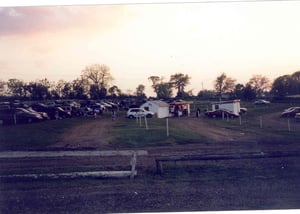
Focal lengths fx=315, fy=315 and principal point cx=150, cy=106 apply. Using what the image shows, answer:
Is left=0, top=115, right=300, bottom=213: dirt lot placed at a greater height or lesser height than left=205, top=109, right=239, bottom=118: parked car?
lesser

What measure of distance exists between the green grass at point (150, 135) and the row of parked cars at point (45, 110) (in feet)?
1.69

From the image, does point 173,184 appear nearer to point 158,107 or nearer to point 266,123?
point 158,107

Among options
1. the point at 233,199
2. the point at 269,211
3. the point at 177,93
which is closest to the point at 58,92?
the point at 177,93

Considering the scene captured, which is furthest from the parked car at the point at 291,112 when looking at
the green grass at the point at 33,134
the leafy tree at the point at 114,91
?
the green grass at the point at 33,134

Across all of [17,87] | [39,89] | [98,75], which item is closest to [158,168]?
[98,75]

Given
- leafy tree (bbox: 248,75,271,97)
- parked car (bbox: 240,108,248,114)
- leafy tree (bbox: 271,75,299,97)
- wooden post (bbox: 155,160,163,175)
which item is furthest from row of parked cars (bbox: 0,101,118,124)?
leafy tree (bbox: 271,75,299,97)

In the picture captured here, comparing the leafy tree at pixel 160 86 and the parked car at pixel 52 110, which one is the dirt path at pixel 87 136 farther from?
the leafy tree at pixel 160 86

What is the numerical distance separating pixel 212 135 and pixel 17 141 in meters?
3.35

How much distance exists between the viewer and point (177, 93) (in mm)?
5422

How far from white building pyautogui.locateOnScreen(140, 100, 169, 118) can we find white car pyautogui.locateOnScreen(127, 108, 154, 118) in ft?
0.24

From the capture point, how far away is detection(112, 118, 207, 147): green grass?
5461mm

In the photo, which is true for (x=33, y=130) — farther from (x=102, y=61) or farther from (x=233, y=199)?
(x=233, y=199)

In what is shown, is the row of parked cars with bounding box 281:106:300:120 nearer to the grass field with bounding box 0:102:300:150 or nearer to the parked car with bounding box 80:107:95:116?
the grass field with bounding box 0:102:300:150

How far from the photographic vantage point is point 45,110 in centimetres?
571
